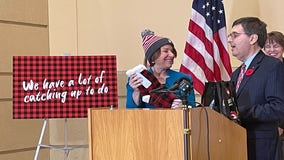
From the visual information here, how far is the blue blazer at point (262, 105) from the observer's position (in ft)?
9.15

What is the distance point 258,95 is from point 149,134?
0.91 meters

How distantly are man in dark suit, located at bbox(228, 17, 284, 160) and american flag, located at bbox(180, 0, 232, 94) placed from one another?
1301 mm

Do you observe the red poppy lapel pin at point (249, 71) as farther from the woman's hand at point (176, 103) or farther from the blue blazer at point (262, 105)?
the woman's hand at point (176, 103)

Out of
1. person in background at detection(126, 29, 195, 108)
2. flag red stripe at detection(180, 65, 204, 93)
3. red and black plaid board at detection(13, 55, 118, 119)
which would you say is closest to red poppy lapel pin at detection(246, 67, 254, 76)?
person in background at detection(126, 29, 195, 108)

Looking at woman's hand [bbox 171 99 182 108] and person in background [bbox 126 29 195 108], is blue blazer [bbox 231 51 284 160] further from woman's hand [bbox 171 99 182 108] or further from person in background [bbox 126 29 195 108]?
person in background [bbox 126 29 195 108]

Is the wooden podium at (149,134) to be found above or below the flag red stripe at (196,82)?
below

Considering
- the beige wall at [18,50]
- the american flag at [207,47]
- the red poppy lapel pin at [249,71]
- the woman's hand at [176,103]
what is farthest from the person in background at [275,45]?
the beige wall at [18,50]

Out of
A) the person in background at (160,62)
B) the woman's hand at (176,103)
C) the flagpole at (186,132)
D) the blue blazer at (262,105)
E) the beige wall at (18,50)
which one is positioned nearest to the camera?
the flagpole at (186,132)

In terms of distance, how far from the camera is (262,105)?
2.81m

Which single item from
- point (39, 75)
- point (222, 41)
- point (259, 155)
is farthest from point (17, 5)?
point (259, 155)

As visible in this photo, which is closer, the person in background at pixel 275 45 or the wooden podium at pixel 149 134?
the wooden podium at pixel 149 134

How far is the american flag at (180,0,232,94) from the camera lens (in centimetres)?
430

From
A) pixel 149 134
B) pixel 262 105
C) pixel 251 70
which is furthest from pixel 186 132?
pixel 251 70

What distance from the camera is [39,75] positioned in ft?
11.8
